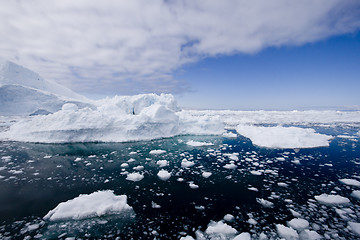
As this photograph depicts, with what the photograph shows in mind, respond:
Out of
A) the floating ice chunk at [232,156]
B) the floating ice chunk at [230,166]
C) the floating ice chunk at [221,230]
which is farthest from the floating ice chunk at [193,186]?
the floating ice chunk at [232,156]

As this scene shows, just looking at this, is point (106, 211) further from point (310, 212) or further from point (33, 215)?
point (310, 212)

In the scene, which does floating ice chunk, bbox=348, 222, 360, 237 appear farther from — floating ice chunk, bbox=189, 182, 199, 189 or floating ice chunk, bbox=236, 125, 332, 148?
floating ice chunk, bbox=236, 125, 332, 148

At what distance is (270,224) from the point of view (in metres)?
3.55

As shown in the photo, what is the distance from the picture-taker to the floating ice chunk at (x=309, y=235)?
124 inches

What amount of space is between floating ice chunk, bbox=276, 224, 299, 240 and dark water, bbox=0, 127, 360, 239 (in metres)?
0.12

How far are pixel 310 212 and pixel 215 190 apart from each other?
214 cm

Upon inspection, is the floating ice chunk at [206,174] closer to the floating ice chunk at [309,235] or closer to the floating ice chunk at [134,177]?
the floating ice chunk at [134,177]

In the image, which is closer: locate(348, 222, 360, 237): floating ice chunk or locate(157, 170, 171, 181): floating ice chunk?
locate(348, 222, 360, 237): floating ice chunk

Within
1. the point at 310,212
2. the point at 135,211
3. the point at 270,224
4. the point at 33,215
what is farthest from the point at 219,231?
the point at 33,215

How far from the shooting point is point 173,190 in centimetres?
501

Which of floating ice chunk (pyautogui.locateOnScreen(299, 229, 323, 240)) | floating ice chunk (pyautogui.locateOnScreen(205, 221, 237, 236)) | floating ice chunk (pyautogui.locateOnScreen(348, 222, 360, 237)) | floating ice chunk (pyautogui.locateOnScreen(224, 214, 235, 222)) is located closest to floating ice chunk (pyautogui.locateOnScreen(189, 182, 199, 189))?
floating ice chunk (pyautogui.locateOnScreen(224, 214, 235, 222))

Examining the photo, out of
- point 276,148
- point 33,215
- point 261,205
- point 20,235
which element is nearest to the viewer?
point 20,235

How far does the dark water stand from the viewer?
3.42 metres

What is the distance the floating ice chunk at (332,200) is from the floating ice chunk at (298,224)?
4.10ft
